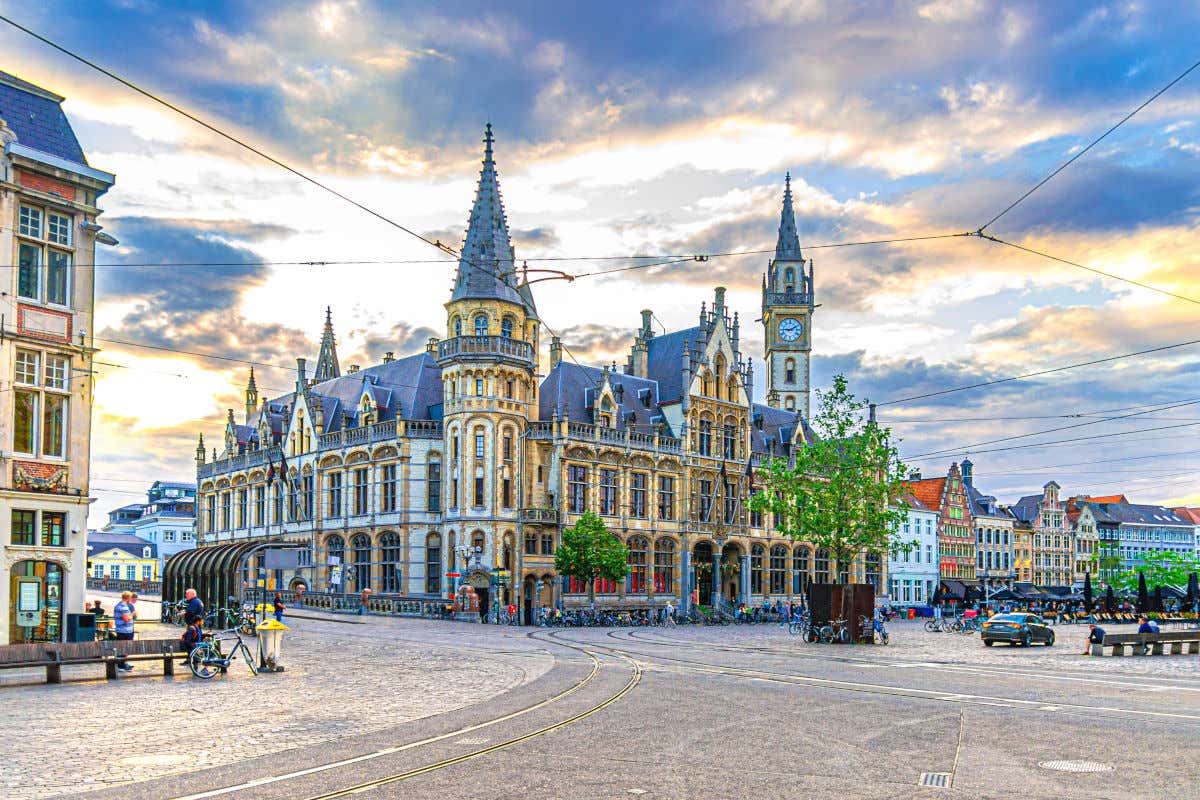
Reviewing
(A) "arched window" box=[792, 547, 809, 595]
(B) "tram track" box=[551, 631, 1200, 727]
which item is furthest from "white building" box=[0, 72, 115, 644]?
(A) "arched window" box=[792, 547, 809, 595]

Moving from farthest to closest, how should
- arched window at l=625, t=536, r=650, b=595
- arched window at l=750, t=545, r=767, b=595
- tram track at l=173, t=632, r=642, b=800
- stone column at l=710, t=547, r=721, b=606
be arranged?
arched window at l=750, t=545, r=767, b=595, stone column at l=710, t=547, r=721, b=606, arched window at l=625, t=536, r=650, b=595, tram track at l=173, t=632, r=642, b=800

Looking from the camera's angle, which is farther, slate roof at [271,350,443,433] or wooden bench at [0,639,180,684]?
slate roof at [271,350,443,433]

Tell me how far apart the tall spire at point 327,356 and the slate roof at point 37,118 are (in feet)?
201

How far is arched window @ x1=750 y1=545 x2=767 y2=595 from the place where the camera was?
80.4 meters

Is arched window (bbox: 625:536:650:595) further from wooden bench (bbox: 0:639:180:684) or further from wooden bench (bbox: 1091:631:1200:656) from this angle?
wooden bench (bbox: 0:639:180:684)

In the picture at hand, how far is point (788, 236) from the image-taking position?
10119 centimetres

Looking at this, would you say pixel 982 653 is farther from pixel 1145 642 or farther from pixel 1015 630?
pixel 1015 630

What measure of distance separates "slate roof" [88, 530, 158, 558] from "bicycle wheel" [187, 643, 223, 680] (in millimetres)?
117247

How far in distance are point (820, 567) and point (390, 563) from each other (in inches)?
1430

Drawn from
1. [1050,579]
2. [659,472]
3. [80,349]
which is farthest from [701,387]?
[1050,579]

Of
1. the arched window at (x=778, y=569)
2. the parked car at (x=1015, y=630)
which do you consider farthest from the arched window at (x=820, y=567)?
the parked car at (x=1015, y=630)

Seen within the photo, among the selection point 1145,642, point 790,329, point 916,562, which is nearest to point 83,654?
point 1145,642

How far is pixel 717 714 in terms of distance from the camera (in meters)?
17.6

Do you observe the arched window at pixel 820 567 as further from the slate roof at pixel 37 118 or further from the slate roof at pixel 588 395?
the slate roof at pixel 37 118
